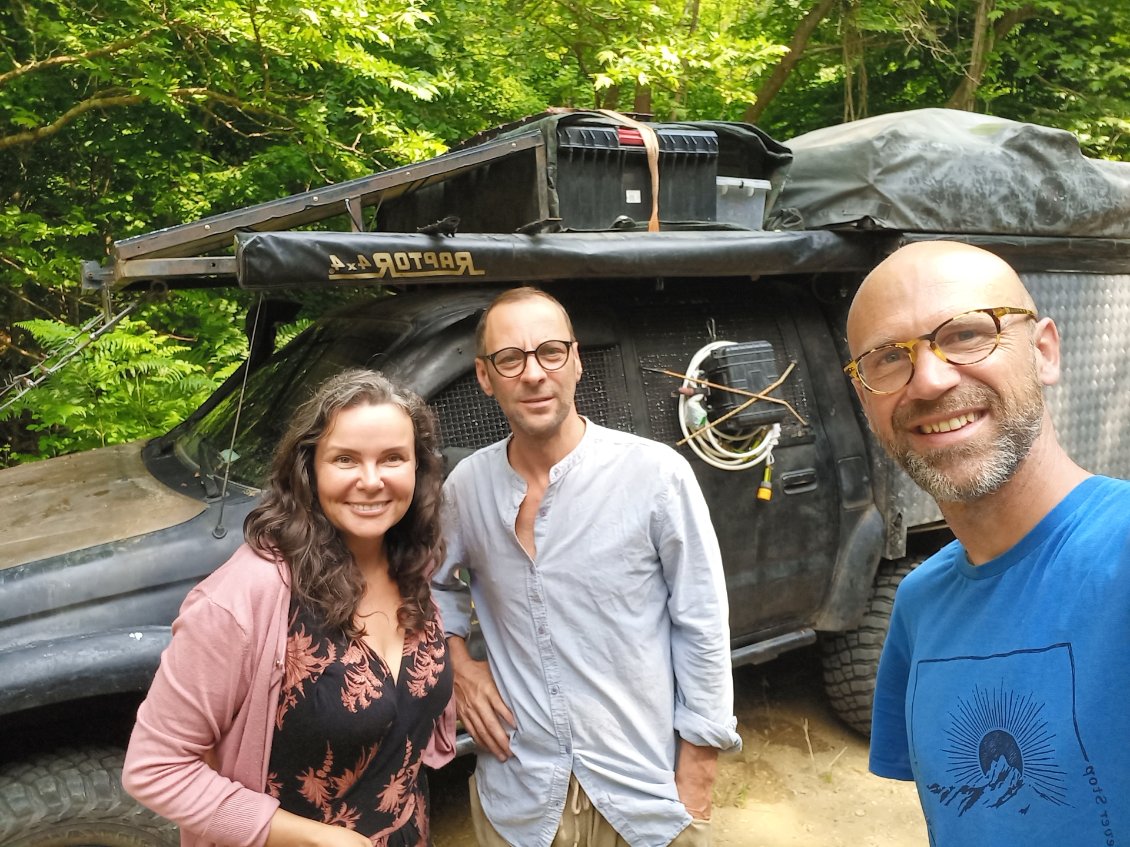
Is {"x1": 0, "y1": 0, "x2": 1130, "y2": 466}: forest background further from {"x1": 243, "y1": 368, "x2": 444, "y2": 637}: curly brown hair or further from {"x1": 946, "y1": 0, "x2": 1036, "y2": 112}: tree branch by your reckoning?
{"x1": 243, "y1": 368, "x2": 444, "y2": 637}: curly brown hair

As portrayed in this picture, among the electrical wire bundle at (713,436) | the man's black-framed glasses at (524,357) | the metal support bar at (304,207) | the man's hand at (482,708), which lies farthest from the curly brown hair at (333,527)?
the electrical wire bundle at (713,436)

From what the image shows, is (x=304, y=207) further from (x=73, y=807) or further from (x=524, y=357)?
(x=73, y=807)

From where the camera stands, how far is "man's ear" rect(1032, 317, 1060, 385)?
1.25 m

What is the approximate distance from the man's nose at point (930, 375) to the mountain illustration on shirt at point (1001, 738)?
36 centimetres

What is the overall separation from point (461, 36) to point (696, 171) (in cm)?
572

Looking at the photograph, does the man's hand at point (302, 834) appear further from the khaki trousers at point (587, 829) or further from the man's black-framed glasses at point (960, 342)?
the man's black-framed glasses at point (960, 342)

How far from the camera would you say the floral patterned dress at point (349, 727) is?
1.62m

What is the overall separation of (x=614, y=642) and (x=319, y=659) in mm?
669

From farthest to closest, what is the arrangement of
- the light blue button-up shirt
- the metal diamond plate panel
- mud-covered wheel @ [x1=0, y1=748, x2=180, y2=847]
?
the metal diamond plate panel, mud-covered wheel @ [x1=0, y1=748, x2=180, y2=847], the light blue button-up shirt

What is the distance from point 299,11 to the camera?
18.2ft

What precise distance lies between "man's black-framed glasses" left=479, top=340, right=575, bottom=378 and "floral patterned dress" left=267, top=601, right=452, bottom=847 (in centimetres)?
62

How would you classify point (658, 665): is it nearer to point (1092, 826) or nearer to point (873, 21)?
point (1092, 826)

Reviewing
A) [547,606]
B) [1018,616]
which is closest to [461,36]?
[547,606]

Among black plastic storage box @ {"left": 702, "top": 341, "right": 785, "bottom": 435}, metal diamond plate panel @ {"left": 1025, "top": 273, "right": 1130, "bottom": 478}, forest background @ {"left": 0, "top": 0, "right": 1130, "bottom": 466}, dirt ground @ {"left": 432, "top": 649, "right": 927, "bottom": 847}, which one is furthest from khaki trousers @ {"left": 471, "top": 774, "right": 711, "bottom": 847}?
forest background @ {"left": 0, "top": 0, "right": 1130, "bottom": 466}
